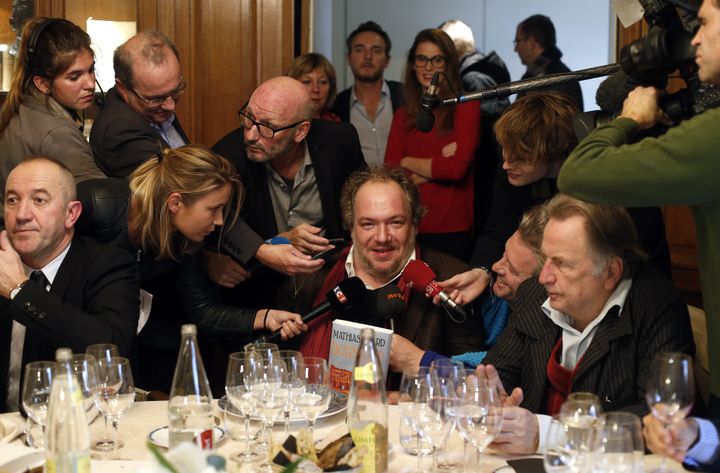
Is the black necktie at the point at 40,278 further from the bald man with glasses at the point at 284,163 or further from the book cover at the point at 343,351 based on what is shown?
the bald man with glasses at the point at 284,163

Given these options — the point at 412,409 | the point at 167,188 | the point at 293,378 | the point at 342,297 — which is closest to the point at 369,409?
the point at 412,409

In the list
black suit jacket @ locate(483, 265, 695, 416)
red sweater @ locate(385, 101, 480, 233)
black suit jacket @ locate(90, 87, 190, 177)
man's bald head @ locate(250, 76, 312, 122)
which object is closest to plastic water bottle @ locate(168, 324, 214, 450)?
black suit jacket @ locate(483, 265, 695, 416)

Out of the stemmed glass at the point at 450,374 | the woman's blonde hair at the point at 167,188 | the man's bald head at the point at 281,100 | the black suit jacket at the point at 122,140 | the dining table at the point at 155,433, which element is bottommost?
the dining table at the point at 155,433

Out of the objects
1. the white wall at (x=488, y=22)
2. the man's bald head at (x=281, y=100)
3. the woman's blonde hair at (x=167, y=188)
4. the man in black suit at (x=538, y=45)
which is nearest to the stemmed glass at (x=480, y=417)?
the woman's blonde hair at (x=167, y=188)

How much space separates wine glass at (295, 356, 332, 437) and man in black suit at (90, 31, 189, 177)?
4.88ft

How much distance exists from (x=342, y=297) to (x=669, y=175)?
3.91ft

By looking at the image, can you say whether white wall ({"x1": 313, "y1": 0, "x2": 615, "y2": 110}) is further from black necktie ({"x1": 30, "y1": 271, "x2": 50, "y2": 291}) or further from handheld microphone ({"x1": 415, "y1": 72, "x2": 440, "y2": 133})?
black necktie ({"x1": 30, "y1": 271, "x2": 50, "y2": 291})

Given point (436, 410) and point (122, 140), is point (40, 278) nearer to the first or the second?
point (122, 140)

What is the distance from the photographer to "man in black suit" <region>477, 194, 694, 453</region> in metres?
2.34

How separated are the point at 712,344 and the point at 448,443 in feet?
1.94

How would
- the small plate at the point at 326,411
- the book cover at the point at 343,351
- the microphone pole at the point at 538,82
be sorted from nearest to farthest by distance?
the small plate at the point at 326,411, the microphone pole at the point at 538,82, the book cover at the point at 343,351

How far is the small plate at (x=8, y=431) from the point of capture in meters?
2.08

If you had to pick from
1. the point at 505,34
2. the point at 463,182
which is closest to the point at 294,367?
the point at 463,182

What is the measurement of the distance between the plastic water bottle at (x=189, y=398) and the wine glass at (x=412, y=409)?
382 mm
